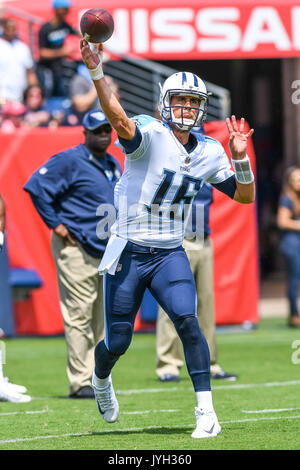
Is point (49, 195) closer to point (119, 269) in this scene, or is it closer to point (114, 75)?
point (119, 269)

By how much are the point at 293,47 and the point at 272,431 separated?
9319 millimetres

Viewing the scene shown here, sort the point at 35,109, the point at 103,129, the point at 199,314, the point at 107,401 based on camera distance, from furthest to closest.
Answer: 1. the point at 35,109
2. the point at 199,314
3. the point at 103,129
4. the point at 107,401

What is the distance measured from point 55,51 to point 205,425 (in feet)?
30.3

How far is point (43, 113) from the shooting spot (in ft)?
43.8

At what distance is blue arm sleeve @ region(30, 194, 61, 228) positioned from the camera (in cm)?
780

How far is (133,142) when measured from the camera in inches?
220

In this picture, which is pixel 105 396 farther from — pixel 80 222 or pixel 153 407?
pixel 80 222

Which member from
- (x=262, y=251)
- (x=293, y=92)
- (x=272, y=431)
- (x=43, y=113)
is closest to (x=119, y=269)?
(x=272, y=431)

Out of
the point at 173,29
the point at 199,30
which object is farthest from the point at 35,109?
the point at 199,30

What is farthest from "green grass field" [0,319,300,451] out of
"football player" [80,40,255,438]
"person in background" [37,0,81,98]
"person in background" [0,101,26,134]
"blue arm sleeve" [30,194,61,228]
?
"person in background" [37,0,81,98]

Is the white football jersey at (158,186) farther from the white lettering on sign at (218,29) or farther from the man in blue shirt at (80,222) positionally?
the white lettering on sign at (218,29)

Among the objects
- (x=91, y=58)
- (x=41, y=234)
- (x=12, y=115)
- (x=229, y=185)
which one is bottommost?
(x=41, y=234)

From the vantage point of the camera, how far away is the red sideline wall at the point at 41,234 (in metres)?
11.9

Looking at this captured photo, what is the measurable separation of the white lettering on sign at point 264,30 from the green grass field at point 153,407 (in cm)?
489
